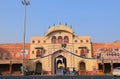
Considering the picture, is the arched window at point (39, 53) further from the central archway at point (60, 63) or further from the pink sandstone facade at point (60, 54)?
the central archway at point (60, 63)

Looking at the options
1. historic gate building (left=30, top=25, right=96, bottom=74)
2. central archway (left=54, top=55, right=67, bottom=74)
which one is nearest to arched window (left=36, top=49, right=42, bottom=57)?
historic gate building (left=30, top=25, right=96, bottom=74)

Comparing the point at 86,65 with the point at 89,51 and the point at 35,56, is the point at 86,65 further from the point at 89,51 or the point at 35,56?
the point at 35,56

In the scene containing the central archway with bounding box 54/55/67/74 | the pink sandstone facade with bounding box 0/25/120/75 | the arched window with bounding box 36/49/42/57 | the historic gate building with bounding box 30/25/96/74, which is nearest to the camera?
the pink sandstone facade with bounding box 0/25/120/75

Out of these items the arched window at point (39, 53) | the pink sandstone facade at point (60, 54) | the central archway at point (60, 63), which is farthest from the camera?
the arched window at point (39, 53)

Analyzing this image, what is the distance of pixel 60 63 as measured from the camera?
238 ft

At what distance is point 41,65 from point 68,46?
Answer: 322 inches

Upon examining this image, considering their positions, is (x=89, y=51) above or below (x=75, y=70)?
above

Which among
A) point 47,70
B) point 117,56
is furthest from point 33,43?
point 117,56

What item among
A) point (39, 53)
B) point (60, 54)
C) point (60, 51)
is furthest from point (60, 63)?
point (39, 53)

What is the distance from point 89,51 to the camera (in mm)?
69438

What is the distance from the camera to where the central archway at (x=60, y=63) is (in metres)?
67.4

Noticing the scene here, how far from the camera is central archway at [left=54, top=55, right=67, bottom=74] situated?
2655 inches

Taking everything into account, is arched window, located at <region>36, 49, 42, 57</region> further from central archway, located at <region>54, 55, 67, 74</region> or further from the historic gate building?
central archway, located at <region>54, 55, 67, 74</region>

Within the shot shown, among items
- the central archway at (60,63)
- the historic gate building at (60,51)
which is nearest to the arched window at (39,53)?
the historic gate building at (60,51)
